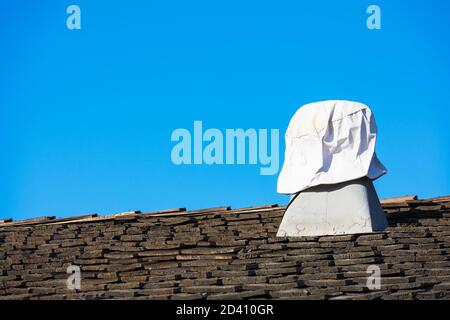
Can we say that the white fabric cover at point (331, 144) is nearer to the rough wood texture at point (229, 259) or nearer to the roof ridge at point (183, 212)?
the rough wood texture at point (229, 259)

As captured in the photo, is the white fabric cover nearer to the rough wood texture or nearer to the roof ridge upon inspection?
the rough wood texture

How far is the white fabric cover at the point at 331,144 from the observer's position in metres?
15.0

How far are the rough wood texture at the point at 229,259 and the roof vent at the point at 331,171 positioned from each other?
42cm

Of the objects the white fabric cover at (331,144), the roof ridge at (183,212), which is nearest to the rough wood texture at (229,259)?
the roof ridge at (183,212)

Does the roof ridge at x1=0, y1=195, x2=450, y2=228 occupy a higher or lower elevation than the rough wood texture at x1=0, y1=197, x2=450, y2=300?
higher

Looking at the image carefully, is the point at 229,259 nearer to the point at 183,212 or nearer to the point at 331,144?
the point at 331,144

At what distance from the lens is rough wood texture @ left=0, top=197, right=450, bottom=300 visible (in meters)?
11.8

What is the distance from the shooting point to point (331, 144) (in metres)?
15.1

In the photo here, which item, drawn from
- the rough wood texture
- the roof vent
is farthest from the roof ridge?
the roof vent

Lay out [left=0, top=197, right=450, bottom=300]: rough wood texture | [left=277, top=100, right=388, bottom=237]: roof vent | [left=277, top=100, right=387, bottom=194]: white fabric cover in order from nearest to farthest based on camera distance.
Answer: [left=0, top=197, right=450, bottom=300]: rough wood texture < [left=277, top=100, right=388, bottom=237]: roof vent < [left=277, top=100, right=387, bottom=194]: white fabric cover

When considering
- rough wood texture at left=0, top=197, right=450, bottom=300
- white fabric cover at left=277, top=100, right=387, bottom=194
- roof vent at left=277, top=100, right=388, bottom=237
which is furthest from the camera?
white fabric cover at left=277, top=100, right=387, bottom=194

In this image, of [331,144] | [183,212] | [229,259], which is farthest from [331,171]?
[183,212]

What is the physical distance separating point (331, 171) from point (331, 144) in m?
0.46

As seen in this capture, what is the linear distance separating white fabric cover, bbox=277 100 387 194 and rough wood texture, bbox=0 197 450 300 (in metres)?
1.00
